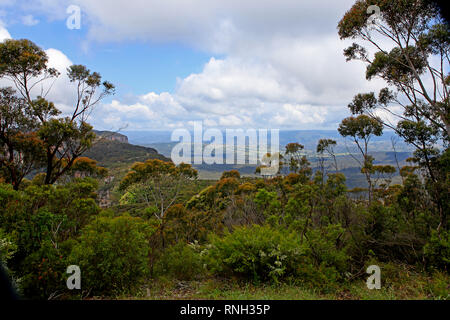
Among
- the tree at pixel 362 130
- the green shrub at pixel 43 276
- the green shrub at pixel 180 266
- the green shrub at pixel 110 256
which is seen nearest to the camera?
the green shrub at pixel 43 276

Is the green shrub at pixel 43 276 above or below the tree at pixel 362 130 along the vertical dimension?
below

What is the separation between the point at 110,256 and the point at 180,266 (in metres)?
2.07

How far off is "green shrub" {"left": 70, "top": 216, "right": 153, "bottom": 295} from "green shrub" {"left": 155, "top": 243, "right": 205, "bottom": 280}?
108cm

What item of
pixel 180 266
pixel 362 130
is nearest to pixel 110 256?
pixel 180 266

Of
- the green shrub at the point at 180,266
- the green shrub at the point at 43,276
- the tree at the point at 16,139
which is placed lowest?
the green shrub at the point at 180,266

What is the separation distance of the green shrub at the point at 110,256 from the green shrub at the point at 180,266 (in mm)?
1080

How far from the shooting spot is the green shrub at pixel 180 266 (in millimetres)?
6152

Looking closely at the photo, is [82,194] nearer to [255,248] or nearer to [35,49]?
[255,248]

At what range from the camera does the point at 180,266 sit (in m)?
6.34

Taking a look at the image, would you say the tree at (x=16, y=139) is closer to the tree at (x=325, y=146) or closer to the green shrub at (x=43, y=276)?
the green shrub at (x=43, y=276)

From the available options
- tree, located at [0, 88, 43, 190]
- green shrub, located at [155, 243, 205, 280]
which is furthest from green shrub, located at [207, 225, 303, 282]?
tree, located at [0, 88, 43, 190]

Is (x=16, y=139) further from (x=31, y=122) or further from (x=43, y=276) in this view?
(x=43, y=276)

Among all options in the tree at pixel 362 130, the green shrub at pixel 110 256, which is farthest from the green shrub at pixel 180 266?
the tree at pixel 362 130
